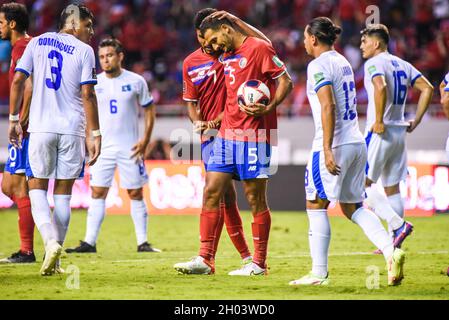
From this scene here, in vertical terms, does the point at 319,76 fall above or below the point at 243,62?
below

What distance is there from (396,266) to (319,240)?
2.24ft

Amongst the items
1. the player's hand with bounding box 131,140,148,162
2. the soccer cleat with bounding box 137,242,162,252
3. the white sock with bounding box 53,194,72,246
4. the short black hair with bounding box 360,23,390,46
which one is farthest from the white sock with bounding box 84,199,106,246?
the short black hair with bounding box 360,23,390,46

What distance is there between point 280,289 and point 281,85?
6.23 feet

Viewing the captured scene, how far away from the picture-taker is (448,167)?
1700cm

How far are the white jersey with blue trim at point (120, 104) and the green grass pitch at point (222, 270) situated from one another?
1.47 metres

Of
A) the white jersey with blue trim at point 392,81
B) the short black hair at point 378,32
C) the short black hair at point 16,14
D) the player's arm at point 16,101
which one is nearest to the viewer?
the player's arm at point 16,101

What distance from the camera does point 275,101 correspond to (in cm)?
824

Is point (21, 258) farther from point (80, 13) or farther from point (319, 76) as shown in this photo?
point (319, 76)

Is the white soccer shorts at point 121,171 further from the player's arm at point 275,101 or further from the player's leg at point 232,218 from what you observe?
the player's arm at point 275,101

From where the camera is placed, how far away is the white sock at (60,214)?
869 cm

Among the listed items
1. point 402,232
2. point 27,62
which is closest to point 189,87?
point 27,62

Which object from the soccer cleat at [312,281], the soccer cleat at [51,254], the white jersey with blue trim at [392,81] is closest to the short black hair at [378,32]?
the white jersey with blue trim at [392,81]
